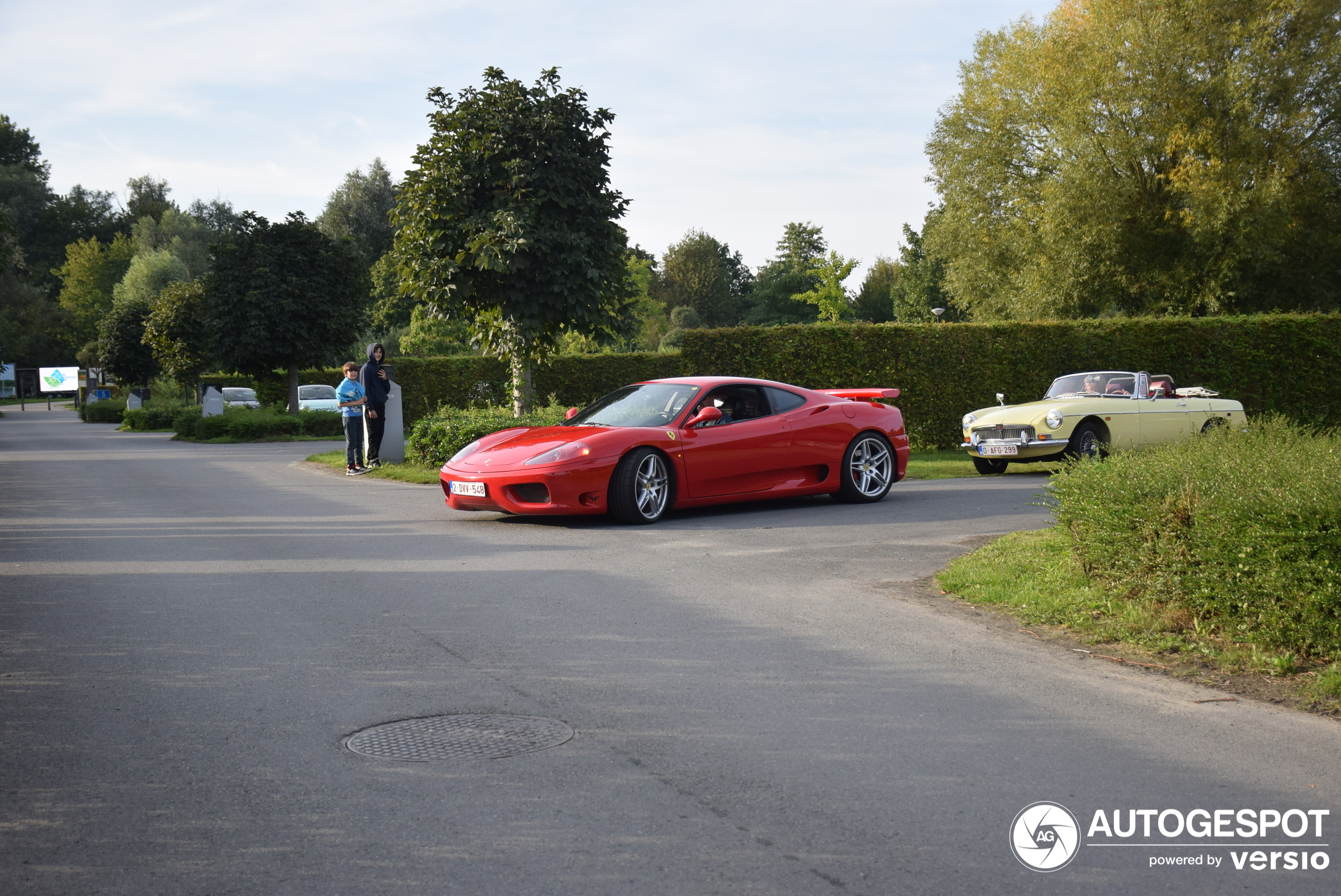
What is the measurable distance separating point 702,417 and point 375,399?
8058 millimetres

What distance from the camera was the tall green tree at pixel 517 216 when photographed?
1723cm

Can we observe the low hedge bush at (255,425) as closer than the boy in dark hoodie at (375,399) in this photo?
No

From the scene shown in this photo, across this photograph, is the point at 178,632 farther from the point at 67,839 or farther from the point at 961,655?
the point at 961,655

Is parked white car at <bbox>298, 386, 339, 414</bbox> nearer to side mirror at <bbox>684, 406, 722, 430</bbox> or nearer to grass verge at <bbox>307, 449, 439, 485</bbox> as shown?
grass verge at <bbox>307, 449, 439, 485</bbox>

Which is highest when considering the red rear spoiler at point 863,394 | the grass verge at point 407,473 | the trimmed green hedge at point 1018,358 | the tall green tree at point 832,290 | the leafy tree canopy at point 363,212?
the leafy tree canopy at point 363,212

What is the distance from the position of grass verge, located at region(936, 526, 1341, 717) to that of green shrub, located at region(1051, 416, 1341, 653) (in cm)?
8

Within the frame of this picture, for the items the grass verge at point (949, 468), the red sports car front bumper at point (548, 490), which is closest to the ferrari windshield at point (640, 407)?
the red sports car front bumper at point (548, 490)

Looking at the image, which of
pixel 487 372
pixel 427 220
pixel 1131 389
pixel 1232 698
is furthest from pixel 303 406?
pixel 1232 698

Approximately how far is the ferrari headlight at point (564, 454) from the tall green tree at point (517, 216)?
267 inches

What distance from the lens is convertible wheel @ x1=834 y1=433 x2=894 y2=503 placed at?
12.6 metres

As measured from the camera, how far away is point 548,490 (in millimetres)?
10578

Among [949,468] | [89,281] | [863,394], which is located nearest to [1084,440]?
[949,468]

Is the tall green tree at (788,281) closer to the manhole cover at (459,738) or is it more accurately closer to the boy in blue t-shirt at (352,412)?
the boy in blue t-shirt at (352,412)

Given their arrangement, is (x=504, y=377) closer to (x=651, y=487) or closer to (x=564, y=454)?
(x=651, y=487)
